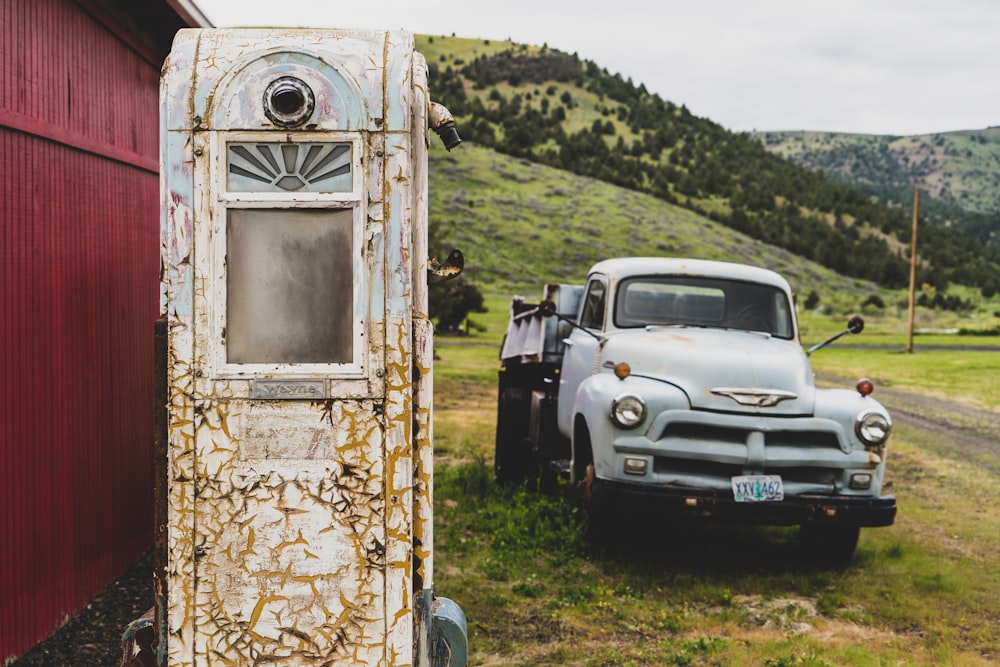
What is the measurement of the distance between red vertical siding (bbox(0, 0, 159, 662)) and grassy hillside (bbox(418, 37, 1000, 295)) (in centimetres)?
5269

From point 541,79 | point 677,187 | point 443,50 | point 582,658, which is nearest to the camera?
point 582,658

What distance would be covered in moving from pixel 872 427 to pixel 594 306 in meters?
2.37

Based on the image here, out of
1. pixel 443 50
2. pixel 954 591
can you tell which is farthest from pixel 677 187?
pixel 954 591

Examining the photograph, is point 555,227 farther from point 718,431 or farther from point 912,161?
point 912,161

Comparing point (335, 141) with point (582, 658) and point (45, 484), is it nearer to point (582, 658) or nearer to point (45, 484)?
point (45, 484)

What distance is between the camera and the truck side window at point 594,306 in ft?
24.2

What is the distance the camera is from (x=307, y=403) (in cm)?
323

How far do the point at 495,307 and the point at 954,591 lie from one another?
30.0 meters

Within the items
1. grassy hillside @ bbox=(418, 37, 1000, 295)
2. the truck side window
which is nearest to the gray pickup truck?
the truck side window

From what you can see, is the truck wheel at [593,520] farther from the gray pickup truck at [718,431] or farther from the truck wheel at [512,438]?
the truck wheel at [512,438]

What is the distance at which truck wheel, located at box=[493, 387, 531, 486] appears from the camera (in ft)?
27.1

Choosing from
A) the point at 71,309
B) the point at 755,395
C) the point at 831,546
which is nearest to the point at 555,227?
the point at 831,546

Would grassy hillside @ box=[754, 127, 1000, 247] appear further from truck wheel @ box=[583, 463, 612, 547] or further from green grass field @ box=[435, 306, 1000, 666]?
truck wheel @ box=[583, 463, 612, 547]

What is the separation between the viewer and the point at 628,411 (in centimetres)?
598
